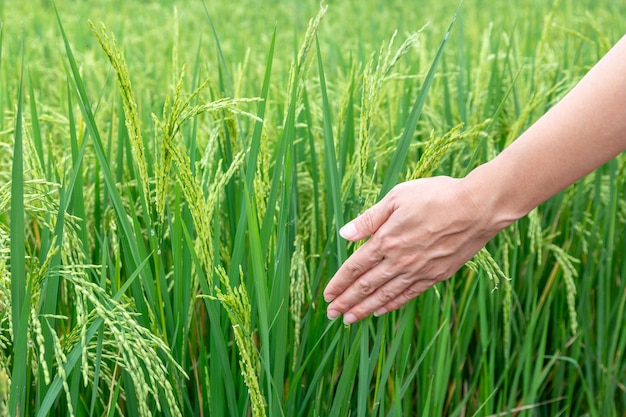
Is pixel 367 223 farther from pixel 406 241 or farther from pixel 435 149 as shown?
pixel 435 149

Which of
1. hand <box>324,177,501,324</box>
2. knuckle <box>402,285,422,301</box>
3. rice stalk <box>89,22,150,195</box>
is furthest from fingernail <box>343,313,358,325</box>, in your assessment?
rice stalk <box>89,22,150,195</box>

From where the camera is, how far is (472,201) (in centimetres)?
121

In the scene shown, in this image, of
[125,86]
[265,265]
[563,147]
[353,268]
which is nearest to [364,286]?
[353,268]

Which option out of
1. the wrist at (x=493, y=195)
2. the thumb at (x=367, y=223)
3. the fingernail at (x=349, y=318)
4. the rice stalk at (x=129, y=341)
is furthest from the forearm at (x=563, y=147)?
the rice stalk at (x=129, y=341)

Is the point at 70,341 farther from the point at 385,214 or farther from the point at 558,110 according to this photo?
the point at 558,110

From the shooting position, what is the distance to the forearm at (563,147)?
1135mm

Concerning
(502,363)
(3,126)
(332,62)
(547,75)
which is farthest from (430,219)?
(332,62)

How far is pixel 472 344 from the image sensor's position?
6.34 ft

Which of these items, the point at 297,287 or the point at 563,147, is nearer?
the point at 563,147

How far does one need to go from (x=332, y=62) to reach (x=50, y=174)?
2008 mm

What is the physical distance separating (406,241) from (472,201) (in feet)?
0.42

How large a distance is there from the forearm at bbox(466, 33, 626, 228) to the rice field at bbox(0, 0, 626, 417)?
0.09 meters

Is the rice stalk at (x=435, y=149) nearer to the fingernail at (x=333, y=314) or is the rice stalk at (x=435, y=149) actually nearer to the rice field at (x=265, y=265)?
the rice field at (x=265, y=265)

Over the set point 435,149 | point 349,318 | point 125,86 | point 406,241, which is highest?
point 125,86
